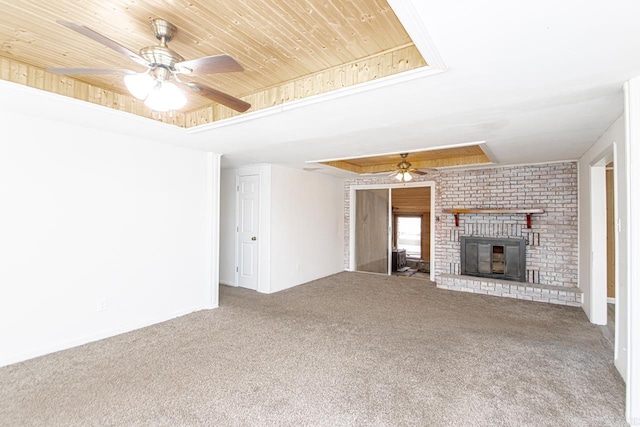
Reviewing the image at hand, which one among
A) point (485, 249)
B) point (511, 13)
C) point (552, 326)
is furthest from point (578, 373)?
point (485, 249)

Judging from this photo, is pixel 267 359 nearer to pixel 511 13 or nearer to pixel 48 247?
pixel 48 247

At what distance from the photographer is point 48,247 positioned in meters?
2.95

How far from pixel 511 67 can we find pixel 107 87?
3149 mm

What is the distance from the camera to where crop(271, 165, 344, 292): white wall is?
5516 millimetres

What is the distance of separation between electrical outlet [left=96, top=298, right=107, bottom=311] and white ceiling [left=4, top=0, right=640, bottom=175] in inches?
70.9

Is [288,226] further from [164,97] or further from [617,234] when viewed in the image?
[617,234]

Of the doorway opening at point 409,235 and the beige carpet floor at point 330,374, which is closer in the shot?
the beige carpet floor at point 330,374

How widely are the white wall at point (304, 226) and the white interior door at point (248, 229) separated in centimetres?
35

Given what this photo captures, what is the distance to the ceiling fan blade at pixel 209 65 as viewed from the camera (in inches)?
66.4

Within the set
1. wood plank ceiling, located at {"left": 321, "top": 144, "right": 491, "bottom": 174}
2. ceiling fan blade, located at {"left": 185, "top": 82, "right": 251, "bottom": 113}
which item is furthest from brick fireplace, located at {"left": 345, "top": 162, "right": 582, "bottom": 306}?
ceiling fan blade, located at {"left": 185, "top": 82, "right": 251, "bottom": 113}

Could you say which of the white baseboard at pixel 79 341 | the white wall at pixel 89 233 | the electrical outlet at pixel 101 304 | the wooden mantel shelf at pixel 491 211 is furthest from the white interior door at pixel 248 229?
the wooden mantel shelf at pixel 491 211

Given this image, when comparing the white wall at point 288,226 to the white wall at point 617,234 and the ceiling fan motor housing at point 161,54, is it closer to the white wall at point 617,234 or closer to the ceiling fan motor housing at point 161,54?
the ceiling fan motor housing at point 161,54

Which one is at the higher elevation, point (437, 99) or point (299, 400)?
point (437, 99)

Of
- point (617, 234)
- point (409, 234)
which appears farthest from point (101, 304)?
point (409, 234)
